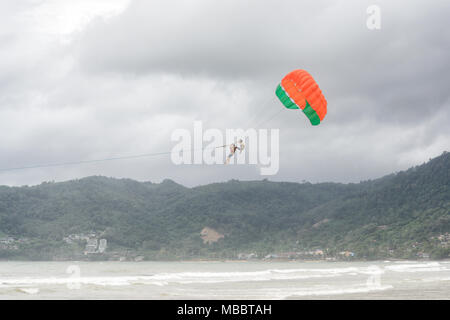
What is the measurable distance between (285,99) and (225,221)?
12055 cm

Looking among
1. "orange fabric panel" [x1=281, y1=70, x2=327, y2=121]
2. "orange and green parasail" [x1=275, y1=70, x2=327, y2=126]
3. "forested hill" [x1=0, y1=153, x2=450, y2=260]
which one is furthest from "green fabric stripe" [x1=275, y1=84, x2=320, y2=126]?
"forested hill" [x1=0, y1=153, x2=450, y2=260]

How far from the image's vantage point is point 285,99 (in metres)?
27.4

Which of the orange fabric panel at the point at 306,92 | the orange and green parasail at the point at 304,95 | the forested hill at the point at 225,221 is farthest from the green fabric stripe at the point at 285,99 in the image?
the forested hill at the point at 225,221

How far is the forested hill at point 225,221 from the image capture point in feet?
356

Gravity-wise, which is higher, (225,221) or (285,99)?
(285,99)

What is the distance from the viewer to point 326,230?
132 m

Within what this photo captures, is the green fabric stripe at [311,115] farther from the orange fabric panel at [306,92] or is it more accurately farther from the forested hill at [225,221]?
the forested hill at [225,221]

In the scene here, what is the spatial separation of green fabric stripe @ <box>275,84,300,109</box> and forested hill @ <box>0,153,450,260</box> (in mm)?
72161

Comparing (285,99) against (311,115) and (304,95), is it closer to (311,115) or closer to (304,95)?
(304,95)

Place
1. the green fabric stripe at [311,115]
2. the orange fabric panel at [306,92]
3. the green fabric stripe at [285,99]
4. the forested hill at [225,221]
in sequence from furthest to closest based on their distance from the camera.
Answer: the forested hill at [225,221], the green fabric stripe at [285,99], the green fabric stripe at [311,115], the orange fabric panel at [306,92]

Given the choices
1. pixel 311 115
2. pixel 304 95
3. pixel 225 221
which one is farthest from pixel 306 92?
pixel 225 221

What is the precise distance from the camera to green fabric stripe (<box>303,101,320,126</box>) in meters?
26.5

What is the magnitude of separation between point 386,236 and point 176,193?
84.6m
